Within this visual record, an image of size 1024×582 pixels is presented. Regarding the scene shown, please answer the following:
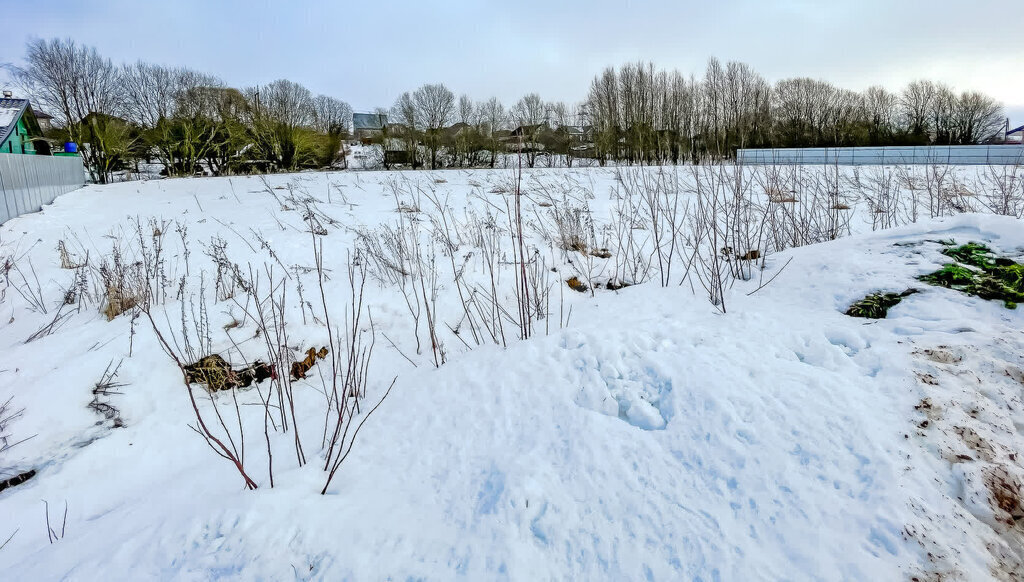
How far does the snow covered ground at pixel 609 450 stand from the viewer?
4.66 ft

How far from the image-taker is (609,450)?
1804 millimetres

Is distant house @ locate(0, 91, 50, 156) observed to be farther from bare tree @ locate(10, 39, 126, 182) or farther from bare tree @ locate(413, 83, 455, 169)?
bare tree @ locate(413, 83, 455, 169)

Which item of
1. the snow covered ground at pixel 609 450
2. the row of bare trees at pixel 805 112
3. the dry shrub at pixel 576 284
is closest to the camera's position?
the snow covered ground at pixel 609 450

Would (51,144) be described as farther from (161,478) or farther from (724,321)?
(724,321)

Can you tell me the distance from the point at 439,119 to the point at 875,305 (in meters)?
30.3

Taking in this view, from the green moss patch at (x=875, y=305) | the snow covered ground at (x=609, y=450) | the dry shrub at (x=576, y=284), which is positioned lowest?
the snow covered ground at (x=609, y=450)

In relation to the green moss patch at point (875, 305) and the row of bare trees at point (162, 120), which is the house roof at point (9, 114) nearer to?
the row of bare trees at point (162, 120)

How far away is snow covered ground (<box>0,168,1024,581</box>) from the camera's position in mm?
1420

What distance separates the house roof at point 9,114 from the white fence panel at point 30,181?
2.41 meters

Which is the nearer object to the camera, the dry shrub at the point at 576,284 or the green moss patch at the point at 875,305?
the green moss patch at the point at 875,305

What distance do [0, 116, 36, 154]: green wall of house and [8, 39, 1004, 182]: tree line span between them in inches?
52.0

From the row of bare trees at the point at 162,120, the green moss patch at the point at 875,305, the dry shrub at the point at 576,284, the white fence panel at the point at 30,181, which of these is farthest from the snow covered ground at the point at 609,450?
the row of bare trees at the point at 162,120

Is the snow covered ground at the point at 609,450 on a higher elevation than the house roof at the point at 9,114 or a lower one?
lower

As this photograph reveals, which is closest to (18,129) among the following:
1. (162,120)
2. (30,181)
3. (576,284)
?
(162,120)
